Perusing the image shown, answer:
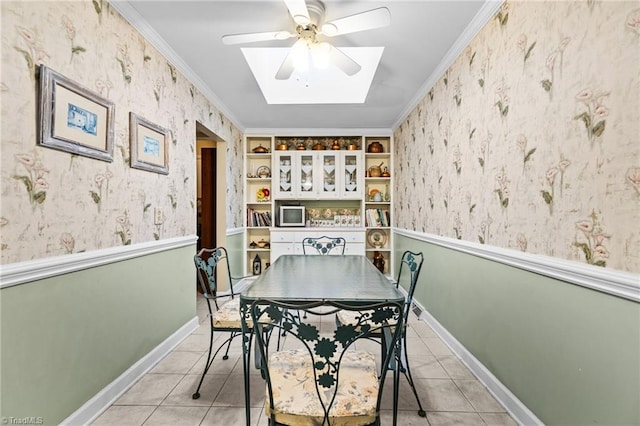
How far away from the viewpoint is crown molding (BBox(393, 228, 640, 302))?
1.07 m

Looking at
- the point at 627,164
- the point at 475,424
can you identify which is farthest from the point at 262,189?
the point at 627,164

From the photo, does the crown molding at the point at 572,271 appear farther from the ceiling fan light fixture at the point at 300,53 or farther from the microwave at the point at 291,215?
the microwave at the point at 291,215

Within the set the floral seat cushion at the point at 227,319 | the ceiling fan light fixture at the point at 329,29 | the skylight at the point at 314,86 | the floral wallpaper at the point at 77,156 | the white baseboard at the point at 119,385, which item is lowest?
the white baseboard at the point at 119,385

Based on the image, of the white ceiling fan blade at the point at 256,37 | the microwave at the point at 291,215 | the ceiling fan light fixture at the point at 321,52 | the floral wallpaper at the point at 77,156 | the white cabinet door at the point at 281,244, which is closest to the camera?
the floral wallpaper at the point at 77,156

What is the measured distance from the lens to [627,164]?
108 cm

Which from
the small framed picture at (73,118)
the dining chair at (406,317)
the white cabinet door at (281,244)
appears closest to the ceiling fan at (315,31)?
the small framed picture at (73,118)

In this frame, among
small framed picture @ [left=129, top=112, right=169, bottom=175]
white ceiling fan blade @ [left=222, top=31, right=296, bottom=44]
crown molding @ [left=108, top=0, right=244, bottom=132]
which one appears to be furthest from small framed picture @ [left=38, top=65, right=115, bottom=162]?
white ceiling fan blade @ [left=222, top=31, right=296, bottom=44]

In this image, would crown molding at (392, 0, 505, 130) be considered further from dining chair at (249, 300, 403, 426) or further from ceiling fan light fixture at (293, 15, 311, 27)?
dining chair at (249, 300, 403, 426)

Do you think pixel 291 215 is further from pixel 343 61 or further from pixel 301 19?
pixel 301 19

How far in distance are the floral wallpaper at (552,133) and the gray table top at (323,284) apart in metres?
0.78

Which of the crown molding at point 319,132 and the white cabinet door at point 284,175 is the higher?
the crown molding at point 319,132

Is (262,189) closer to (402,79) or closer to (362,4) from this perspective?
(402,79)

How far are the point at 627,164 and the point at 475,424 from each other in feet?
4.70

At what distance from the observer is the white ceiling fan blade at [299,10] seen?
1.63 meters
